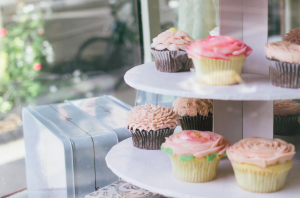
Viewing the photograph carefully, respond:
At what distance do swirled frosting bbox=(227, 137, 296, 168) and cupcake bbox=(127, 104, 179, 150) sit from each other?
34 centimetres

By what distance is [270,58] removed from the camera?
1056mm

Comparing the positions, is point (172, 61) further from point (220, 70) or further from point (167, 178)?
Result: point (167, 178)

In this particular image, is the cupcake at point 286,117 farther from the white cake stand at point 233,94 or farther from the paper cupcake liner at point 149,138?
the paper cupcake liner at point 149,138

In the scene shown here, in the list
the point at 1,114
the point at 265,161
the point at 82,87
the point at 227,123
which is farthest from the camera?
the point at 82,87

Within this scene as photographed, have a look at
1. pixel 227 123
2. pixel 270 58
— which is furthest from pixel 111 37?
pixel 270 58

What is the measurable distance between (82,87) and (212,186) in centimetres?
205

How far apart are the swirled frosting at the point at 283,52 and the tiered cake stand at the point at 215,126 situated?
0.25 ft

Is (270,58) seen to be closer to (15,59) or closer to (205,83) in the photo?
(205,83)

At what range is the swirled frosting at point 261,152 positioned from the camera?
39.7 inches

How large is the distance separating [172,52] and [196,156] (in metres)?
0.38

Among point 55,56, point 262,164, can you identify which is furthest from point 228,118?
point 55,56

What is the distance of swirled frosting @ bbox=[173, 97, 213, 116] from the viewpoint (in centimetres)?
150

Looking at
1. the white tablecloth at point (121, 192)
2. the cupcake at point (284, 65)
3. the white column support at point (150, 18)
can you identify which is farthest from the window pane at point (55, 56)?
the cupcake at point (284, 65)

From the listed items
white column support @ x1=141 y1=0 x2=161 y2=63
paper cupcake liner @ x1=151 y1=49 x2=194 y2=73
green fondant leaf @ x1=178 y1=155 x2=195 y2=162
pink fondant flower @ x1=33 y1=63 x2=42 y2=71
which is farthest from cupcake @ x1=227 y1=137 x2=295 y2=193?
pink fondant flower @ x1=33 y1=63 x2=42 y2=71
